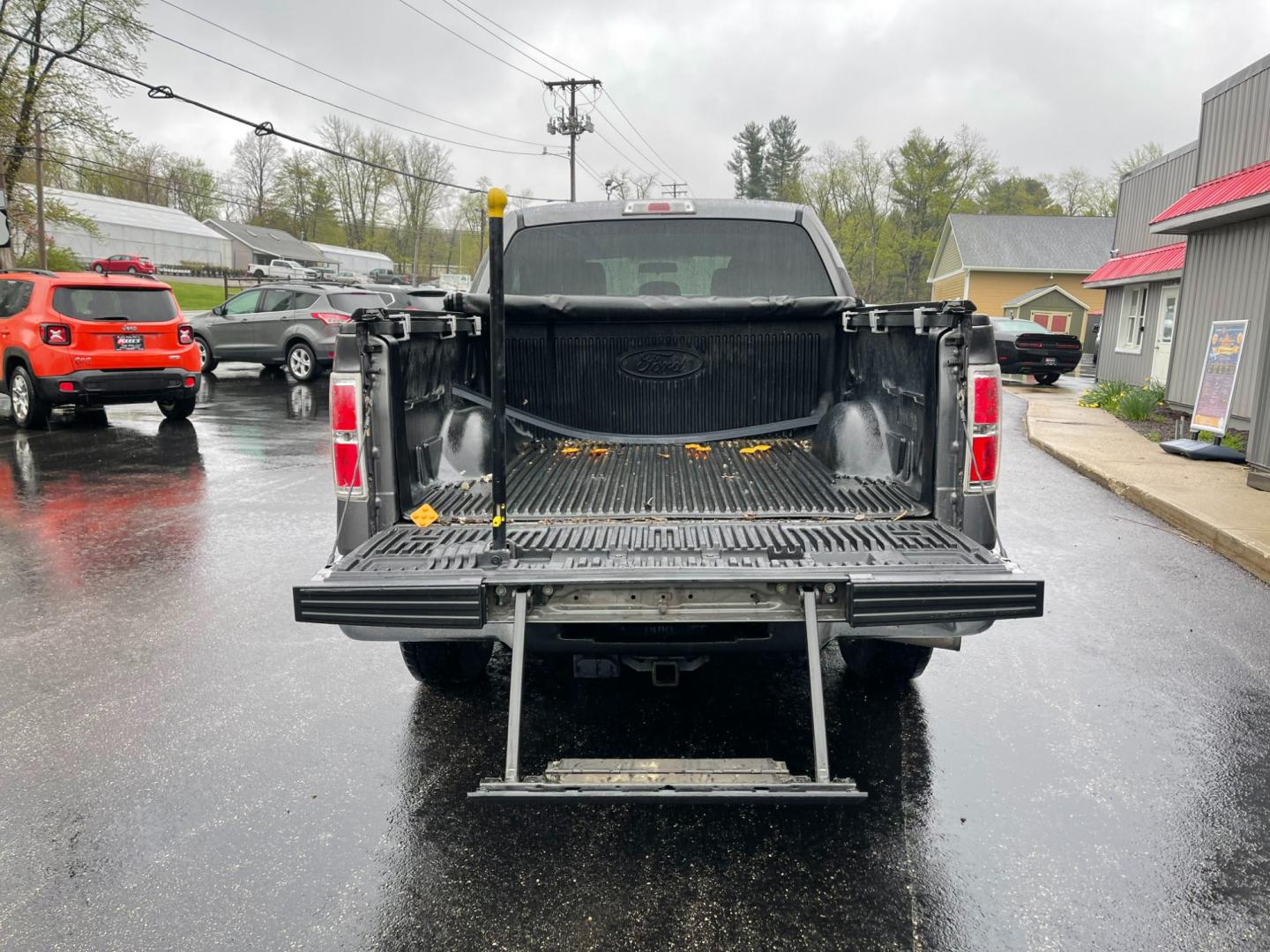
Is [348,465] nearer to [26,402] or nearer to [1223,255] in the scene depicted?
[26,402]

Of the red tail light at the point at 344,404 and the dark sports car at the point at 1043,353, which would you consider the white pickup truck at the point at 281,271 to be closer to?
the dark sports car at the point at 1043,353

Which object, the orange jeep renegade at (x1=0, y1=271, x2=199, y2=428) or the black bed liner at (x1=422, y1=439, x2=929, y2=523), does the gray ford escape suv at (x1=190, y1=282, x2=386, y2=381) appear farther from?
the black bed liner at (x1=422, y1=439, x2=929, y2=523)

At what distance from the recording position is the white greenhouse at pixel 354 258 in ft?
248

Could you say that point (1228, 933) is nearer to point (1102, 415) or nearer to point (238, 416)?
point (238, 416)

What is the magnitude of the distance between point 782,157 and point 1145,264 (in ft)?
210

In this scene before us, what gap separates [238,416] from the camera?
13.7 meters

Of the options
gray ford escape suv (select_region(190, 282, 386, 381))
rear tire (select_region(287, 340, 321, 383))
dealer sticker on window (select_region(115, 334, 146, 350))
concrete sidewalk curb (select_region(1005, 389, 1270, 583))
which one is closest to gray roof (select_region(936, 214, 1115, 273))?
concrete sidewalk curb (select_region(1005, 389, 1270, 583))

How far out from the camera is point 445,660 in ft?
13.1

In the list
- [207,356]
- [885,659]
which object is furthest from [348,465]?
[207,356]

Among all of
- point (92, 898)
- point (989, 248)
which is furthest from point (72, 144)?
point (989, 248)

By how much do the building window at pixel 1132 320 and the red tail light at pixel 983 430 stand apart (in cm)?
1830

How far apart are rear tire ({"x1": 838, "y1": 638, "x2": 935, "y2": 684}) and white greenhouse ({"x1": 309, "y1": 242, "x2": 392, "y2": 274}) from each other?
77.2m

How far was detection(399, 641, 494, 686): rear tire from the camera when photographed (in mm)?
3916

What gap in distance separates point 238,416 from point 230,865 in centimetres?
1203
